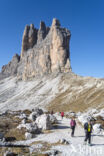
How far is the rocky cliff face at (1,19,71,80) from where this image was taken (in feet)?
326

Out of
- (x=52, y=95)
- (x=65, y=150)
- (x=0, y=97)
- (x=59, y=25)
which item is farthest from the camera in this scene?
(x=59, y=25)

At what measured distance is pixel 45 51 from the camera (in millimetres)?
114250

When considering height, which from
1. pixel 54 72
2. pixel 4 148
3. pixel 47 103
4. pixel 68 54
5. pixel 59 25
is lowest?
pixel 4 148

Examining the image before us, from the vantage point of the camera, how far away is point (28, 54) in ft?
446

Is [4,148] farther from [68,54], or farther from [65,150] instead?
[68,54]

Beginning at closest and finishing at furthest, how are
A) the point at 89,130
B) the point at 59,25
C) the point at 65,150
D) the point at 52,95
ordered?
the point at 65,150 → the point at 89,130 → the point at 52,95 → the point at 59,25

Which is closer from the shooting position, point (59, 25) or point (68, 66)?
point (68, 66)

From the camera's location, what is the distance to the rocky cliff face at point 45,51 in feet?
326

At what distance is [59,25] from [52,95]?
65179mm

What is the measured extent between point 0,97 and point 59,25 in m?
67.9

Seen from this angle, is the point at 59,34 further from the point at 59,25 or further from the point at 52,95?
the point at 52,95

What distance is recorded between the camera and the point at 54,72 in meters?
98.4

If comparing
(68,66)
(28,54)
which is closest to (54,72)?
(68,66)

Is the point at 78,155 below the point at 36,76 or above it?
below
